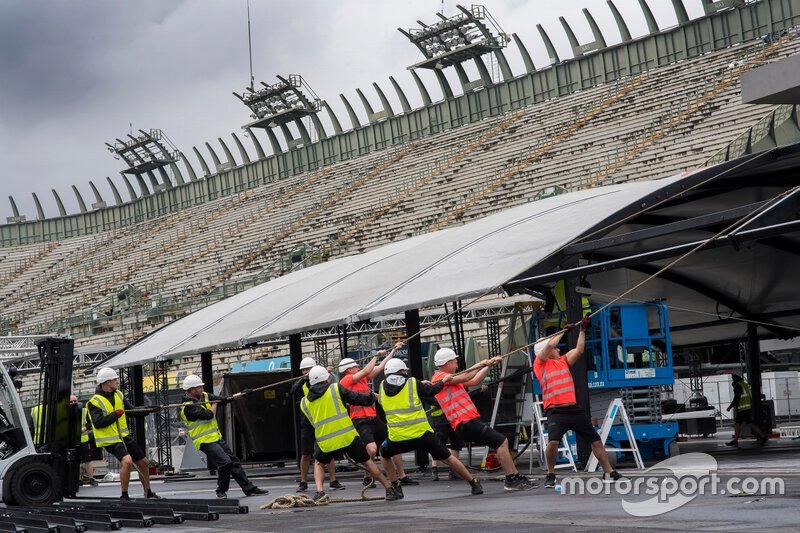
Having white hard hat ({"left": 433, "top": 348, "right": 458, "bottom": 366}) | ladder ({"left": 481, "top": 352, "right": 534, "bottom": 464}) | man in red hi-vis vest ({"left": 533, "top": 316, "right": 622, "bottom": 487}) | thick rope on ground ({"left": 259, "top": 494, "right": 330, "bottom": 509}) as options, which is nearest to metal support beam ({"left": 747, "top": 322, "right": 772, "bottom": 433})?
ladder ({"left": 481, "top": 352, "right": 534, "bottom": 464})

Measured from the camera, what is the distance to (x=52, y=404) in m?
14.6

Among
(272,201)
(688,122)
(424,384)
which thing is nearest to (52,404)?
(424,384)

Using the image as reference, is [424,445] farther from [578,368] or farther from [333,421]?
[578,368]

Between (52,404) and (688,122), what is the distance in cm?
3259

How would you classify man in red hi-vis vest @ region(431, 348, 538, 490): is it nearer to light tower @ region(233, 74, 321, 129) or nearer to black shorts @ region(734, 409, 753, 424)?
black shorts @ region(734, 409, 753, 424)

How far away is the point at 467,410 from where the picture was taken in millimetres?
13406

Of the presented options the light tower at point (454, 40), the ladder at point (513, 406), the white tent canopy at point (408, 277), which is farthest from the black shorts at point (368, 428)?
the light tower at point (454, 40)

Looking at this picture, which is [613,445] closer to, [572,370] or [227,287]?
[572,370]

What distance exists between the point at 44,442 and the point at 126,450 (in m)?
1.05

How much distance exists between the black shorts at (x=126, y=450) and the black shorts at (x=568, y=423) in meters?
5.78

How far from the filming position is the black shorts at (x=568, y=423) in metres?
12.6

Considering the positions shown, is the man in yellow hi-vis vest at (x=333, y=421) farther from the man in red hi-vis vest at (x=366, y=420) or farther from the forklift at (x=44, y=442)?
the forklift at (x=44, y=442)

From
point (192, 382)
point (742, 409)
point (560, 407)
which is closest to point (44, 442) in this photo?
point (192, 382)

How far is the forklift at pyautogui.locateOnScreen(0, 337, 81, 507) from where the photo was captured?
14.1 meters
